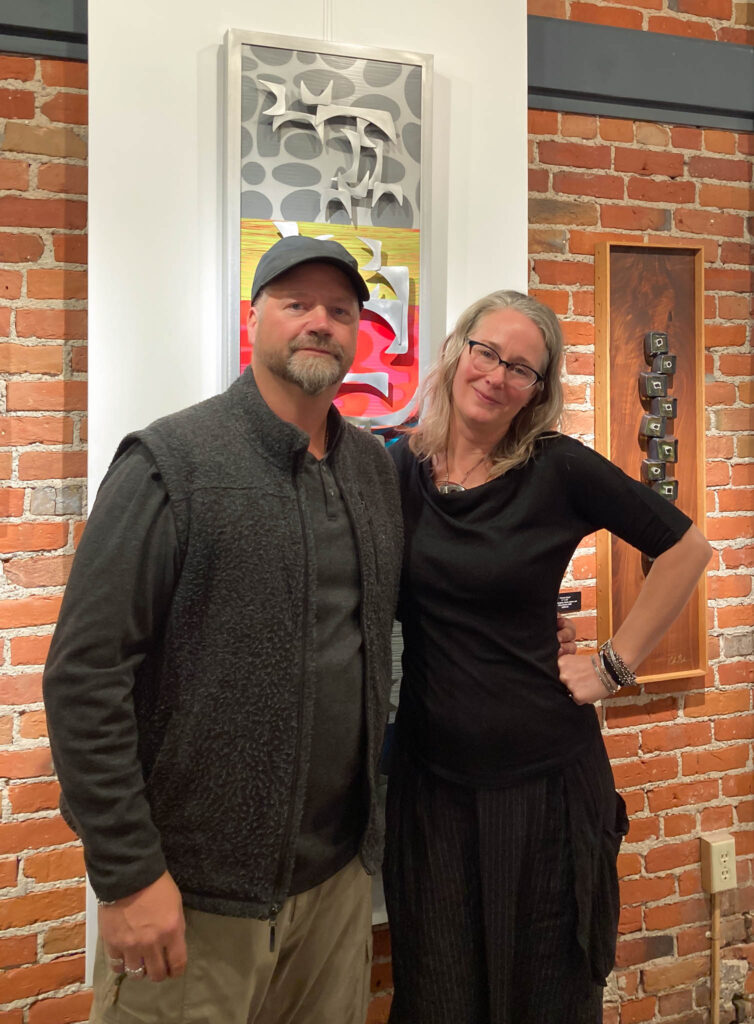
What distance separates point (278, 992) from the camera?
1.36 metres

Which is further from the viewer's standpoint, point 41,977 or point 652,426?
point 652,426

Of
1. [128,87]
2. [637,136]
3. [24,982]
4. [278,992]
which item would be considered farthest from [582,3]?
[24,982]

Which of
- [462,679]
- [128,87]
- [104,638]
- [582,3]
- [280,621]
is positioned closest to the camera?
[104,638]

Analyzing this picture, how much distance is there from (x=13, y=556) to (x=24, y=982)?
96cm

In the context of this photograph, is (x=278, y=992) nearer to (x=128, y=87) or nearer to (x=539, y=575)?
(x=539, y=575)

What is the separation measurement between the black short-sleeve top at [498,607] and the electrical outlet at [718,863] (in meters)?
1.06

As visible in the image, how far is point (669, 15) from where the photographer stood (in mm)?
2242

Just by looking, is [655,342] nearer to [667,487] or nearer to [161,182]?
[667,487]

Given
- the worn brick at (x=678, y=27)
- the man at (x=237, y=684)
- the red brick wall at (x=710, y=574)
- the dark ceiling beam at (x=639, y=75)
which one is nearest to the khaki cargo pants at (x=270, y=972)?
the man at (x=237, y=684)

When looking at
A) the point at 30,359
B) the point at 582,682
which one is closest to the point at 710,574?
the point at 582,682

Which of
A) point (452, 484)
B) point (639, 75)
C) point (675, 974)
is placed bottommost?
point (675, 974)

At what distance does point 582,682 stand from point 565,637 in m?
0.13

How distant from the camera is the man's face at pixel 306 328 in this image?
1.25m

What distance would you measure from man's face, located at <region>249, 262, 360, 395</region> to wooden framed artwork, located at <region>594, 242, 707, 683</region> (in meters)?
1.10
